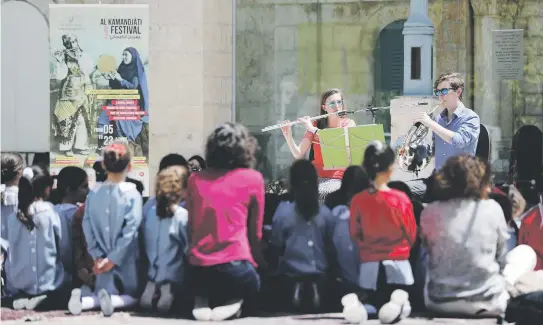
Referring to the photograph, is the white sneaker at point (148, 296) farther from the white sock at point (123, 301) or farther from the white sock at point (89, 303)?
the white sock at point (89, 303)

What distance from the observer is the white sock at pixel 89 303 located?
9.12 metres

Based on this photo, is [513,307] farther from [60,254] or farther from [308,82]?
[308,82]

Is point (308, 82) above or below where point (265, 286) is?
above

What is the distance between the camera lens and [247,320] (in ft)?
29.1

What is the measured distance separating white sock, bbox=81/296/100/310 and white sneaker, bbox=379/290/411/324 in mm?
1797

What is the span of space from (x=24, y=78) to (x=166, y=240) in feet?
18.5

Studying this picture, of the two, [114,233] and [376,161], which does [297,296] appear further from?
[114,233]

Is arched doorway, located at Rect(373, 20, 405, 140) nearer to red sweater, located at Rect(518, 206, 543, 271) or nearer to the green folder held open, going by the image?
the green folder held open

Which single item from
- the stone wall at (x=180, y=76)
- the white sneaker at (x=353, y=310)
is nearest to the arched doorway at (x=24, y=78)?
the stone wall at (x=180, y=76)

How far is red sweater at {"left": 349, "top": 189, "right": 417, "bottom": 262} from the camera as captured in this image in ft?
29.0

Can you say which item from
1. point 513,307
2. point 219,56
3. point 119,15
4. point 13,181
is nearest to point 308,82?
point 219,56

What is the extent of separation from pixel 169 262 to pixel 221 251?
0.42 metres

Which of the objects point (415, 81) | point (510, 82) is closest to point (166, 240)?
point (415, 81)

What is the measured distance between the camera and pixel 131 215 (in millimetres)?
9234
